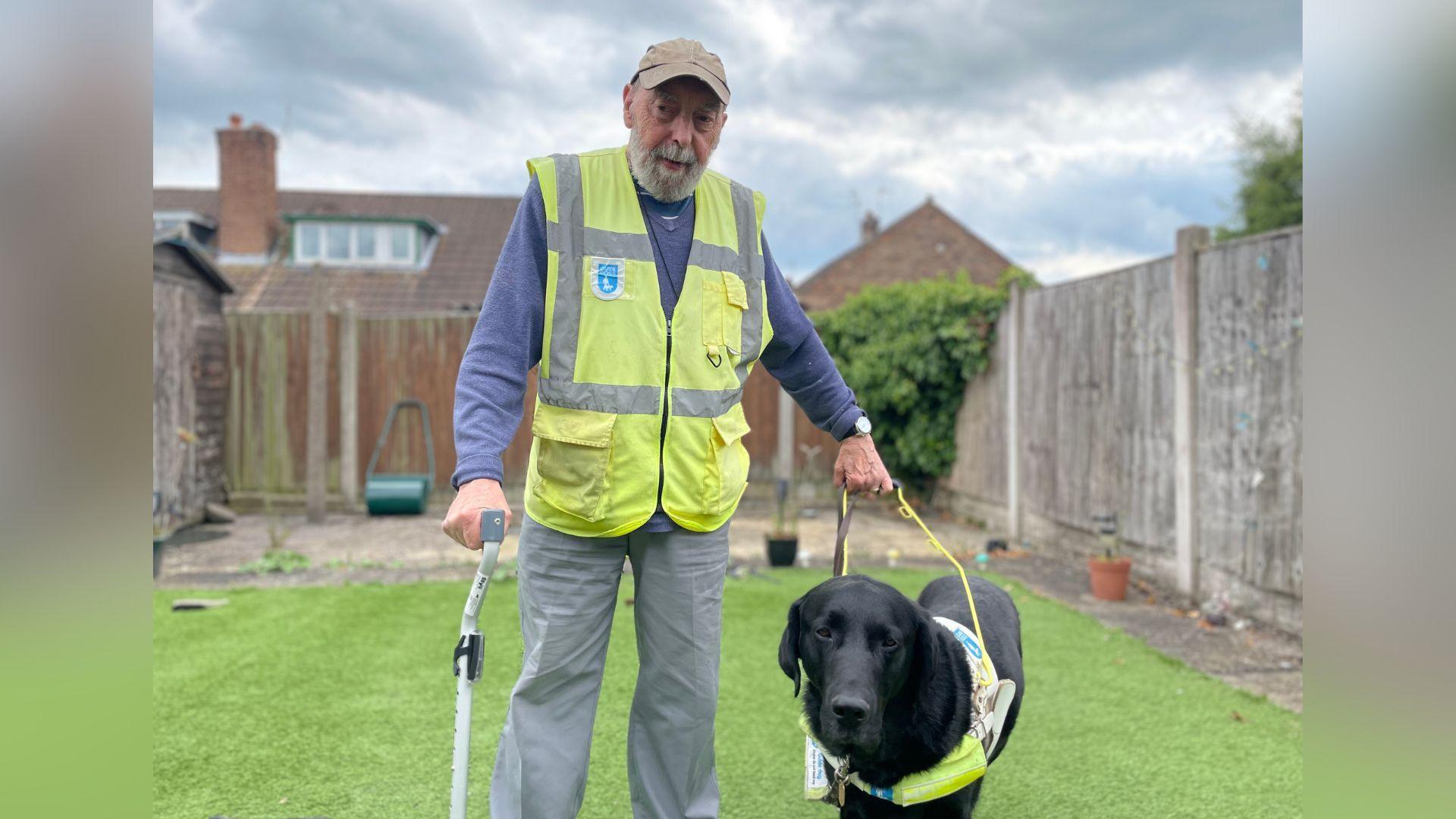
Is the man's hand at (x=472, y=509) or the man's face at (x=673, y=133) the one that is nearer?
the man's hand at (x=472, y=509)

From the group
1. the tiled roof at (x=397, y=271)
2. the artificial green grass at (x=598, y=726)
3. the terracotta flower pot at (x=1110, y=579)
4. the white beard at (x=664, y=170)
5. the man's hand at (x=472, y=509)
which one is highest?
the tiled roof at (x=397, y=271)

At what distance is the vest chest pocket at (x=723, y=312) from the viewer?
2.13 m

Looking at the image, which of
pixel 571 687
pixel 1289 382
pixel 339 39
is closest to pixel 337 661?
pixel 571 687

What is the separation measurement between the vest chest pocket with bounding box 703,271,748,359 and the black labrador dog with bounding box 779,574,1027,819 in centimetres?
58

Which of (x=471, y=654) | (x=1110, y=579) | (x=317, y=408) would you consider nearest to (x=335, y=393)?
(x=317, y=408)

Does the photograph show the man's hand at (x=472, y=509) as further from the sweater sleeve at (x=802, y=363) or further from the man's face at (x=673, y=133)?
the sweater sleeve at (x=802, y=363)

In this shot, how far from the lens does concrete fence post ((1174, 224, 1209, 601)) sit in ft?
16.9

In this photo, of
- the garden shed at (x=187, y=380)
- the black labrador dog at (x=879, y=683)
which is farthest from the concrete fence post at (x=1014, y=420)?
the garden shed at (x=187, y=380)

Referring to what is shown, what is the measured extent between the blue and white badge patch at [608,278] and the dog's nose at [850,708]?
3.11 feet

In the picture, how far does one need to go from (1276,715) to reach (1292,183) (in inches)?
945

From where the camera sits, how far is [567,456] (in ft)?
6.65

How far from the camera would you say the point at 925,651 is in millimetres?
2047
